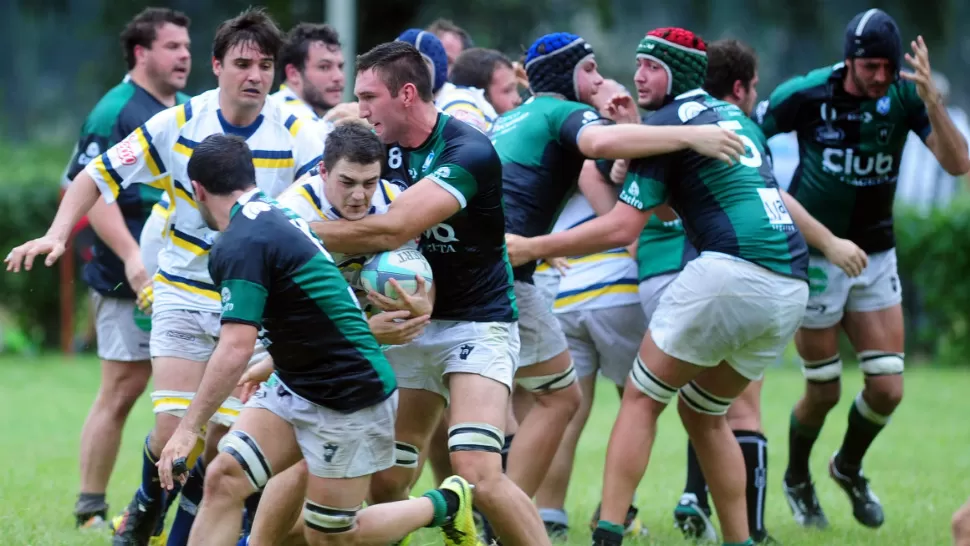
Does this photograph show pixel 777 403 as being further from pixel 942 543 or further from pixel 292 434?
pixel 292 434

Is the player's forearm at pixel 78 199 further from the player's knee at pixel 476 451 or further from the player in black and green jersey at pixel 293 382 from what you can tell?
the player's knee at pixel 476 451

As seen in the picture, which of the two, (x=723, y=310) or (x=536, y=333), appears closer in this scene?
(x=723, y=310)

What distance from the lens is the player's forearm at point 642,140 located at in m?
5.68

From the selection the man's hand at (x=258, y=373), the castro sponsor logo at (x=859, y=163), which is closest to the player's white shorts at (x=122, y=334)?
the man's hand at (x=258, y=373)

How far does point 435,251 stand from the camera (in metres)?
5.59

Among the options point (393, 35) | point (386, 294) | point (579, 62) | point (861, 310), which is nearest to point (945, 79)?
point (393, 35)

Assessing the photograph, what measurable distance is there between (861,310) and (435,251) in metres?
2.96

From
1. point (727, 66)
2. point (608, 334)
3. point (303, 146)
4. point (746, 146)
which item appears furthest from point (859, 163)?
point (303, 146)

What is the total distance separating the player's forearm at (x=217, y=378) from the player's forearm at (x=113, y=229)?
2328 mm

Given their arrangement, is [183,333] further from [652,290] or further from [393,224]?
[652,290]

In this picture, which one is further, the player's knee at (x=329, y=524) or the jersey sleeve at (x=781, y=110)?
the jersey sleeve at (x=781, y=110)

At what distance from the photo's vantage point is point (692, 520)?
6.96 meters

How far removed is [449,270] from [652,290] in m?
1.69

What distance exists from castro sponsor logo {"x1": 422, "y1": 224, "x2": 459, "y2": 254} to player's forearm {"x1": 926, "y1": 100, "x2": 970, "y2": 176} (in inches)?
112
